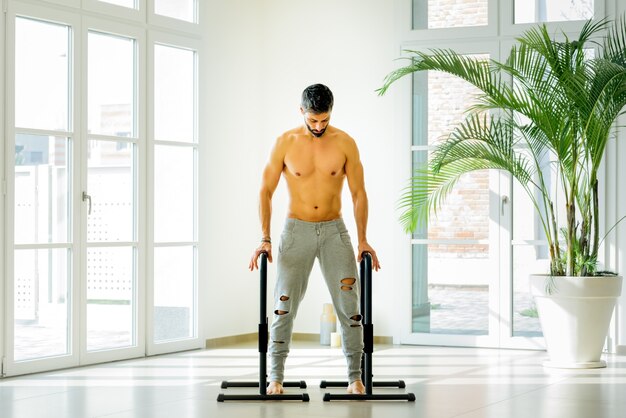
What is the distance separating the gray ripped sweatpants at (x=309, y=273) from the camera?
432 centimetres

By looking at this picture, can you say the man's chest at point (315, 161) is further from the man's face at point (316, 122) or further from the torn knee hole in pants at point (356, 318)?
the torn knee hole in pants at point (356, 318)

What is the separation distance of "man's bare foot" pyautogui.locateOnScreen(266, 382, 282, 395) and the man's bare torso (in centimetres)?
74

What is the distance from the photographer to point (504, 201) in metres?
6.36

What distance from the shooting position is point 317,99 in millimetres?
4254

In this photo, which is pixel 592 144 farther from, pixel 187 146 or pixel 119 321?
pixel 119 321

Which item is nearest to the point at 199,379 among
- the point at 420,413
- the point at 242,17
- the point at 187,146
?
the point at 420,413

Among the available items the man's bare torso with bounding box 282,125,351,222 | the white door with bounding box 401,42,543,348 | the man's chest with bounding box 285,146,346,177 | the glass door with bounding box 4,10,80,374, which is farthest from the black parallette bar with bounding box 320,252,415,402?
the white door with bounding box 401,42,543,348

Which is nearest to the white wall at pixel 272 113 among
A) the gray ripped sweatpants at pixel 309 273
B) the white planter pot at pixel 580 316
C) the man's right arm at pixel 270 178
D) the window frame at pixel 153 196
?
the window frame at pixel 153 196

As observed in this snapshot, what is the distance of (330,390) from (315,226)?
2.64ft

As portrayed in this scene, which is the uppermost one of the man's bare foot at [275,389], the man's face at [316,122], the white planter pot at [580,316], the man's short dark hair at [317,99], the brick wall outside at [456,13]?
the brick wall outside at [456,13]

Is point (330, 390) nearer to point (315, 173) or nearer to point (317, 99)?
point (315, 173)

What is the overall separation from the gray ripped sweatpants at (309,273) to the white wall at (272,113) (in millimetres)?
2112

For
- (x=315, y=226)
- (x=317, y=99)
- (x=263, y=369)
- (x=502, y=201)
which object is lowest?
(x=263, y=369)

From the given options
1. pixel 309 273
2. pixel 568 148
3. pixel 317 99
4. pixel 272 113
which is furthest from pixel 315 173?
pixel 272 113
